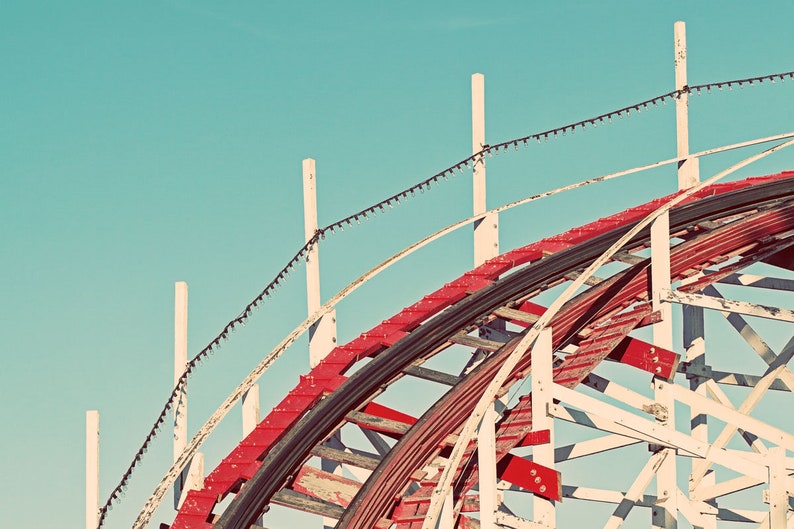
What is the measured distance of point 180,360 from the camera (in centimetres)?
1789

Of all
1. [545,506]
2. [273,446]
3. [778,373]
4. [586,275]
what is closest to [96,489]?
[273,446]

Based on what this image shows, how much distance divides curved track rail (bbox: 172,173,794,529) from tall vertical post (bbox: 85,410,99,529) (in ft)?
4.59

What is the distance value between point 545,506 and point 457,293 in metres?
6.14

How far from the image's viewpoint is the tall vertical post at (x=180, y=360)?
58.0 ft

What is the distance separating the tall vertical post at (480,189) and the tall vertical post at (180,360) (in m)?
5.29

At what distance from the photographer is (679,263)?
17500 mm

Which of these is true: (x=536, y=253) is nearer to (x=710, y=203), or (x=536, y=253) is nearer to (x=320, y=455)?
(x=710, y=203)

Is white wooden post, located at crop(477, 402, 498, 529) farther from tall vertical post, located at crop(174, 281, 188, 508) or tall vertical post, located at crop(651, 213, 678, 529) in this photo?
tall vertical post, located at crop(174, 281, 188, 508)

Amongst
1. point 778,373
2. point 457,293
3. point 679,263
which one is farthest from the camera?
point 457,293

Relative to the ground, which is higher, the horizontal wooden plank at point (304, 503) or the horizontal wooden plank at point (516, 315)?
the horizontal wooden plank at point (516, 315)

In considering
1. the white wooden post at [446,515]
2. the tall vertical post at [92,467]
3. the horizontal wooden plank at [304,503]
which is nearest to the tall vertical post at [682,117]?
the horizontal wooden plank at [304,503]

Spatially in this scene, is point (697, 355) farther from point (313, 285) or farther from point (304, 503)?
point (304, 503)

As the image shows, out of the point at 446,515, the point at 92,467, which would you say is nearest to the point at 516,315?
the point at 446,515

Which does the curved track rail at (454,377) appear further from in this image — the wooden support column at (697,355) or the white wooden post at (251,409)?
the wooden support column at (697,355)
